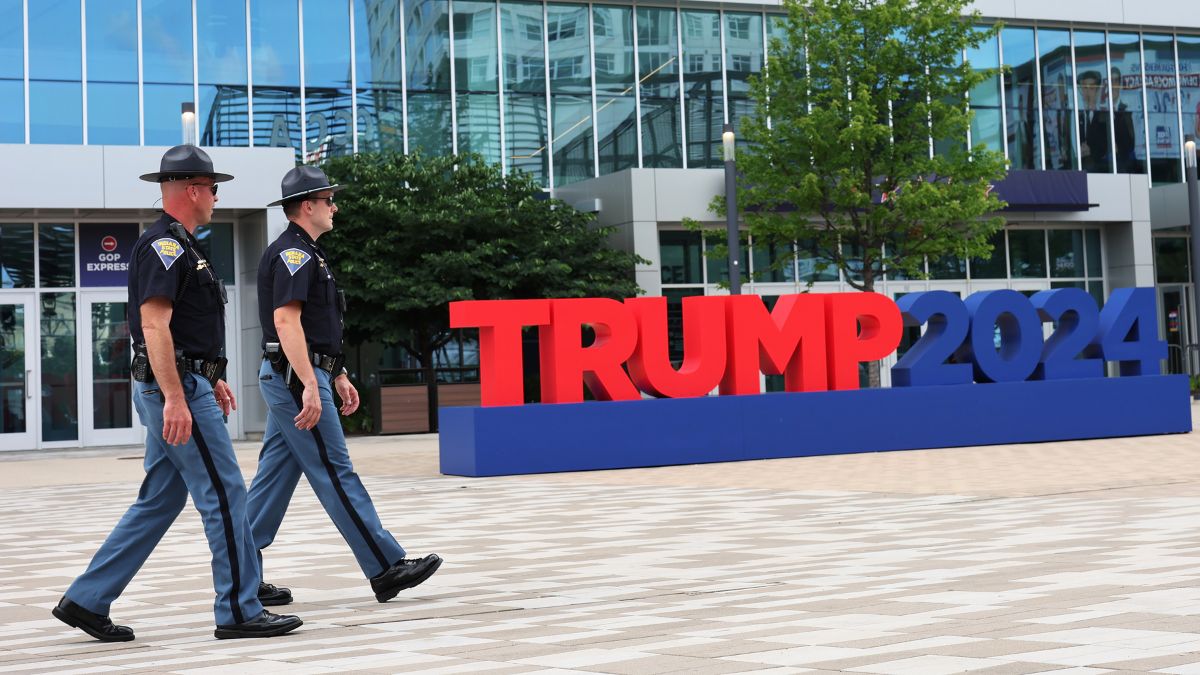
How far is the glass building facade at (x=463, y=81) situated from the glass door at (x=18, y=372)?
3.42 metres

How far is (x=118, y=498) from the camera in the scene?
1525 cm

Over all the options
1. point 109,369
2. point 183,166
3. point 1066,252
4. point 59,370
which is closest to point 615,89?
point 1066,252

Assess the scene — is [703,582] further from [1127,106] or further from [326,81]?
[1127,106]

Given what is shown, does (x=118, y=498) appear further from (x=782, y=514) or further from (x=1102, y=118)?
(x=1102, y=118)

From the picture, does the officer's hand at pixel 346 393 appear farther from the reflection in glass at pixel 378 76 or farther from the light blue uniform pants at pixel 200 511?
the reflection in glass at pixel 378 76

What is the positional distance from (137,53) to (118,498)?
Answer: 51.2 ft

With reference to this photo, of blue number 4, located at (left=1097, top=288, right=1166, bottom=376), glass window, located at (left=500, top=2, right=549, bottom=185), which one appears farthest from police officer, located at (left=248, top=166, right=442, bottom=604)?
glass window, located at (left=500, top=2, right=549, bottom=185)

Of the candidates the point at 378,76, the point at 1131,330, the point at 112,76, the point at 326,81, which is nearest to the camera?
the point at 1131,330

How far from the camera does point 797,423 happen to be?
18.7 meters

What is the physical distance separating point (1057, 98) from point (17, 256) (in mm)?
23180

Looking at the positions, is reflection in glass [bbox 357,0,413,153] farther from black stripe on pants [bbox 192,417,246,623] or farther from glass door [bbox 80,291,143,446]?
black stripe on pants [bbox 192,417,246,623]

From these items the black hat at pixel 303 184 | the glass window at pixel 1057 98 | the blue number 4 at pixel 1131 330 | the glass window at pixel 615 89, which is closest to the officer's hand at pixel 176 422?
the black hat at pixel 303 184

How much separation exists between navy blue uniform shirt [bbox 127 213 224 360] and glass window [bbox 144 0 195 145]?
23.1m

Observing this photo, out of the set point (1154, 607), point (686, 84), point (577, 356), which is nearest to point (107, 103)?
point (686, 84)
